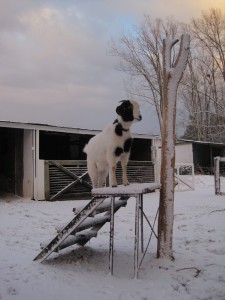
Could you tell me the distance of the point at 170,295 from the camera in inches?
192

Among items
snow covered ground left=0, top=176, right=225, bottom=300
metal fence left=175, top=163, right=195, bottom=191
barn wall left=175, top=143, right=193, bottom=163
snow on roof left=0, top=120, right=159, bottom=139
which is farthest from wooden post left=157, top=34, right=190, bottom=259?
barn wall left=175, top=143, right=193, bottom=163

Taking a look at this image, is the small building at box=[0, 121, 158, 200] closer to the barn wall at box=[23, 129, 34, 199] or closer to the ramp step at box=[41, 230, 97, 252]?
the barn wall at box=[23, 129, 34, 199]

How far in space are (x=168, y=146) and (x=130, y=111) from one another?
1119 mm

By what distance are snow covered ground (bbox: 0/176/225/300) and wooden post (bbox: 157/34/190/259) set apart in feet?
1.39

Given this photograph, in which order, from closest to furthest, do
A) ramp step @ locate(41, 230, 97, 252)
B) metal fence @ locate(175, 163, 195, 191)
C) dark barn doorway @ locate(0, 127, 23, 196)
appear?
ramp step @ locate(41, 230, 97, 252), dark barn doorway @ locate(0, 127, 23, 196), metal fence @ locate(175, 163, 195, 191)

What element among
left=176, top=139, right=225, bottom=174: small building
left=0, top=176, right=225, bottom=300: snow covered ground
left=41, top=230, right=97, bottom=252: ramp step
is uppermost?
left=176, top=139, right=225, bottom=174: small building

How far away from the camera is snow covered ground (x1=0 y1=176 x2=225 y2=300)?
468 centimetres

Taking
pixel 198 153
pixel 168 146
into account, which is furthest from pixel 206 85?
pixel 168 146

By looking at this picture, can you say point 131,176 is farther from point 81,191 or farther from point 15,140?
point 15,140

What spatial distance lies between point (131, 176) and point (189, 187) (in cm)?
390

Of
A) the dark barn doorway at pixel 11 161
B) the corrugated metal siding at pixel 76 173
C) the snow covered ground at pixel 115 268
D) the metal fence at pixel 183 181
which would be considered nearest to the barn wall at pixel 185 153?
the metal fence at pixel 183 181

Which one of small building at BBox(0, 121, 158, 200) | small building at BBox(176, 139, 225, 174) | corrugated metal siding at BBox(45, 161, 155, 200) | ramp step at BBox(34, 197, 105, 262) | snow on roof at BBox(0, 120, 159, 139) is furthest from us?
small building at BBox(176, 139, 225, 174)

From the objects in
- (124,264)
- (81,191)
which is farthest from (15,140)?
(124,264)

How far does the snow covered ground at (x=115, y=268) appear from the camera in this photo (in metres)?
4.68
